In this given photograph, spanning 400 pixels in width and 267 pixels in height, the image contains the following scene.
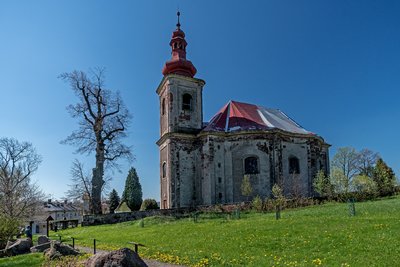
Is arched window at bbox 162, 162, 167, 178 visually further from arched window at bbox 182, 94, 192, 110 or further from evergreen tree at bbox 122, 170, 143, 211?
evergreen tree at bbox 122, 170, 143, 211

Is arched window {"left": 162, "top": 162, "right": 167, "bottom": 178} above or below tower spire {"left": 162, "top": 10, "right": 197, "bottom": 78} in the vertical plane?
below

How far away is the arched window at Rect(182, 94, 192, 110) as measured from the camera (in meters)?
32.5

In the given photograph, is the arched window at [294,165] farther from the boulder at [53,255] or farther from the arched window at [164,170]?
the boulder at [53,255]

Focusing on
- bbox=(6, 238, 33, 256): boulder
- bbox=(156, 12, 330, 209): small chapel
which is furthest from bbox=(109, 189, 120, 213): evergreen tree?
bbox=(6, 238, 33, 256): boulder

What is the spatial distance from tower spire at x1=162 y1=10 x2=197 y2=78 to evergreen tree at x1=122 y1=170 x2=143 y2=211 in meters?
16.8

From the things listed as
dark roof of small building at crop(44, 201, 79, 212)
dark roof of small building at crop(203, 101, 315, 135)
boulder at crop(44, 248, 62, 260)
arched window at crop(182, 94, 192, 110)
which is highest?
arched window at crop(182, 94, 192, 110)

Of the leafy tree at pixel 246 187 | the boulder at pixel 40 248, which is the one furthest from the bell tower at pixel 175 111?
the boulder at pixel 40 248

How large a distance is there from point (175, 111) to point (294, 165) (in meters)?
12.1

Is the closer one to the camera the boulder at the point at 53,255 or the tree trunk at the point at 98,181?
the boulder at the point at 53,255

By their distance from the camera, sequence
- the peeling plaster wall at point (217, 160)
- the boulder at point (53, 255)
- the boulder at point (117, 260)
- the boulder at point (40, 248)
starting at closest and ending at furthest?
the boulder at point (117, 260) < the boulder at point (53, 255) < the boulder at point (40, 248) < the peeling plaster wall at point (217, 160)

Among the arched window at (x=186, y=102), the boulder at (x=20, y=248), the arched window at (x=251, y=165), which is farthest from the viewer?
the arched window at (x=186, y=102)

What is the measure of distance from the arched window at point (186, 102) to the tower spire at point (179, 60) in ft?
7.02

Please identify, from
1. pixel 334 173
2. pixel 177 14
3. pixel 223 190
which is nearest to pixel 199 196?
pixel 223 190

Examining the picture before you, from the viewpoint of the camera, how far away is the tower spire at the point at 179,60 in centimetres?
3316
